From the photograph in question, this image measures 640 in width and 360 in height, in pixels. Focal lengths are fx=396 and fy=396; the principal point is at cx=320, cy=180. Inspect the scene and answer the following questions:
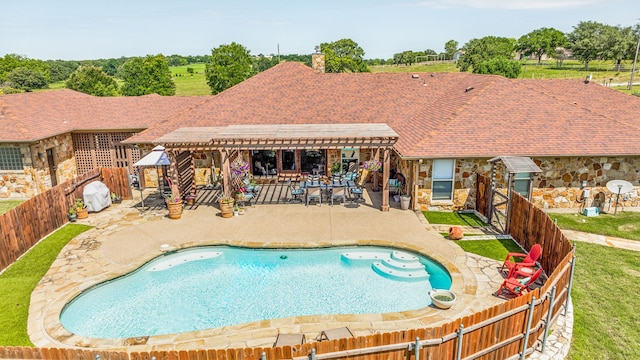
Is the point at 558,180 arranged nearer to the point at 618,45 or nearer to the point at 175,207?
the point at 175,207

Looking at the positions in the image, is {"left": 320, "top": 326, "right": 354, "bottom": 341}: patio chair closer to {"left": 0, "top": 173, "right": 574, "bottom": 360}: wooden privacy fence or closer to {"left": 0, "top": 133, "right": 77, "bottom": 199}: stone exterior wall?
{"left": 0, "top": 173, "right": 574, "bottom": 360}: wooden privacy fence

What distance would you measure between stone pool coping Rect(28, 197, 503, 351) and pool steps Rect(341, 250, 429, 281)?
0.48 m

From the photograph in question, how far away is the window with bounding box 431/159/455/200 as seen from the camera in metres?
17.3

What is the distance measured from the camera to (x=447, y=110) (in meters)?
20.0

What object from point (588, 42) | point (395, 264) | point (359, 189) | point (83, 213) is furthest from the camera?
point (588, 42)

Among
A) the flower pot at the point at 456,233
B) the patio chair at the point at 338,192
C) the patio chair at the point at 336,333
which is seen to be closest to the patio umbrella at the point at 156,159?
the patio chair at the point at 338,192

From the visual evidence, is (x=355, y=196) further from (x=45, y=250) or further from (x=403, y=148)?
(x=45, y=250)

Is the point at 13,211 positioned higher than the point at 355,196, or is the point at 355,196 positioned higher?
the point at 13,211

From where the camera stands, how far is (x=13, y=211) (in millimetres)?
13695

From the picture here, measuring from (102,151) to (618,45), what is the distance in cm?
7588

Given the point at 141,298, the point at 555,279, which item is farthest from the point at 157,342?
the point at 555,279

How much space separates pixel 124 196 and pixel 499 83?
20524mm

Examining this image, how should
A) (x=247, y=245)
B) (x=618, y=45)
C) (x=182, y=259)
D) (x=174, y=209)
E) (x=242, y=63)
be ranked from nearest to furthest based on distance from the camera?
1. (x=182, y=259)
2. (x=247, y=245)
3. (x=174, y=209)
4. (x=242, y=63)
5. (x=618, y=45)

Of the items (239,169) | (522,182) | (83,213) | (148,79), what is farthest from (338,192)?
(148,79)
